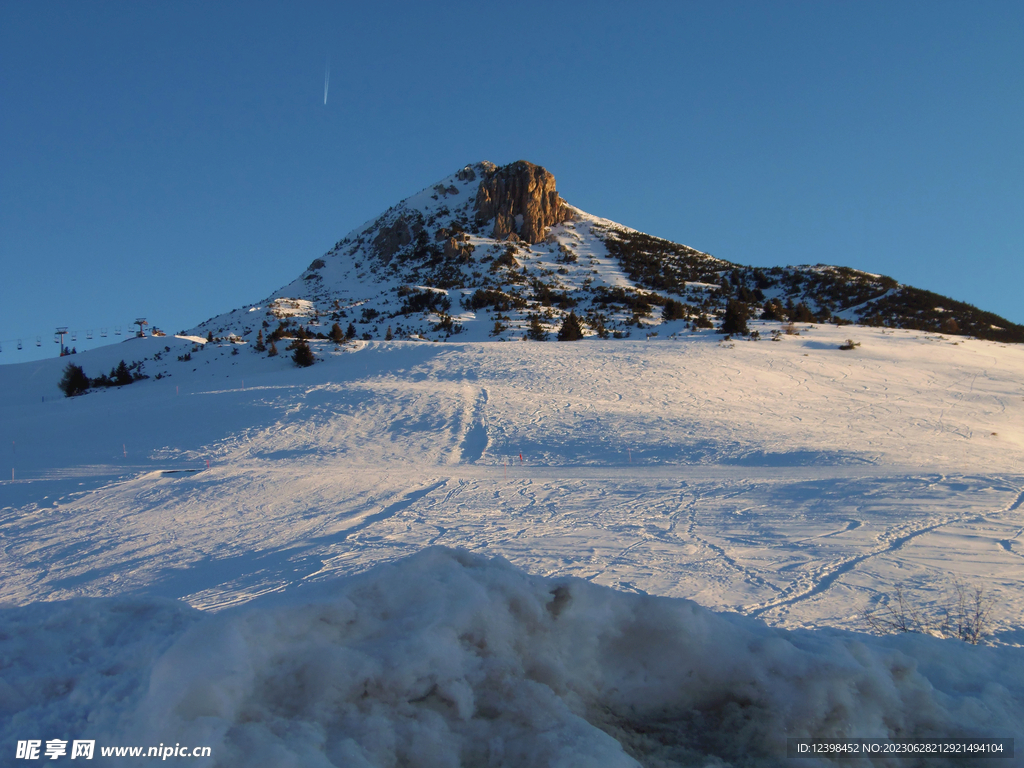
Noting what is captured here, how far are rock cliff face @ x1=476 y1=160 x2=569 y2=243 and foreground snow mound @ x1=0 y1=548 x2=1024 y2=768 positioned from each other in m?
68.2

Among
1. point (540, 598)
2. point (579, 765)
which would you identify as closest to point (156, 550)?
point (540, 598)

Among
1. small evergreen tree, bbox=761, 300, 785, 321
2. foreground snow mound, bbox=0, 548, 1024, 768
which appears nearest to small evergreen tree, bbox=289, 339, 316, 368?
foreground snow mound, bbox=0, 548, 1024, 768

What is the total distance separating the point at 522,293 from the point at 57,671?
1825 inches

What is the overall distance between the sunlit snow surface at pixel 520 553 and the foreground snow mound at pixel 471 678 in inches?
0.4

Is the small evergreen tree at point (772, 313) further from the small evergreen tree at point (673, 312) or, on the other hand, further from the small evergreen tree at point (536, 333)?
the small evergreen tree at point (536, 333)

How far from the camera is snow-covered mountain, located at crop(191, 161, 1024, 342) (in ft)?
122

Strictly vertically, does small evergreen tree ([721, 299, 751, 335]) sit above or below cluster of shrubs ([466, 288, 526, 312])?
below

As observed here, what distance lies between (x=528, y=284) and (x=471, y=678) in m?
50.3

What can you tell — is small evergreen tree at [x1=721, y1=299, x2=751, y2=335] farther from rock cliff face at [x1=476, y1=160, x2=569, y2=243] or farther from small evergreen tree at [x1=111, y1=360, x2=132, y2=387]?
rock cliff face at [x1=476, y1=160, x2=569, y2=243]

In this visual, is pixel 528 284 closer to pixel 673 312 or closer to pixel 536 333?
pixel 673 312

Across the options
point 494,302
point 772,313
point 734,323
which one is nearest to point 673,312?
point 772,313

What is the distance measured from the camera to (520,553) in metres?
7.61

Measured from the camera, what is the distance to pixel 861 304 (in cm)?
4759

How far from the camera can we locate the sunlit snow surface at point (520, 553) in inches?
77.3
